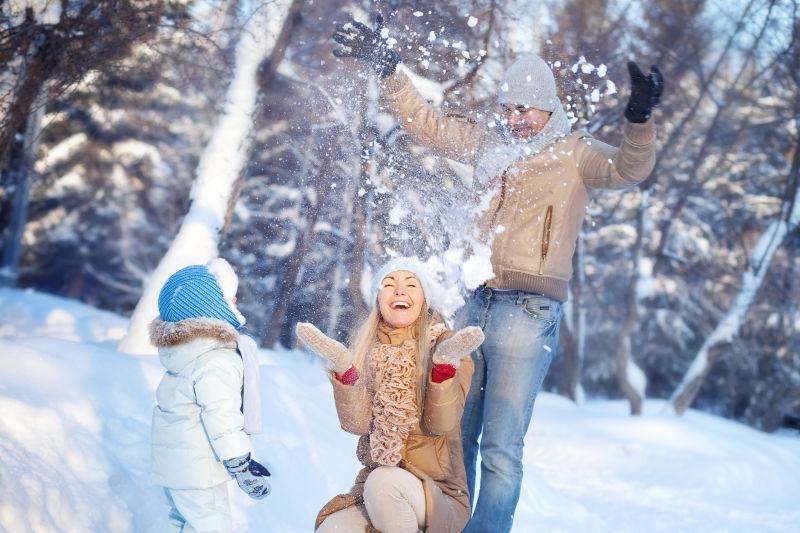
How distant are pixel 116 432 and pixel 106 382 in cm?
43

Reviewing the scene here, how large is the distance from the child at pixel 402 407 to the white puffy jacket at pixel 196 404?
425 millimetres

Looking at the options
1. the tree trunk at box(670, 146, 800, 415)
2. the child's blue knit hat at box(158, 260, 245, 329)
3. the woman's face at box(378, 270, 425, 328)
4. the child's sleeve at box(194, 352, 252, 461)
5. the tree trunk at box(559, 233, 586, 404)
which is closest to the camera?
the child's sleeve at box(194, 352, 252, 461)

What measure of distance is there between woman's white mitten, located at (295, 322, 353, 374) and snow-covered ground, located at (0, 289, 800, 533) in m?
1.34

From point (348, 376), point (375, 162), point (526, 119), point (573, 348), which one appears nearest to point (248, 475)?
point (348, 376)

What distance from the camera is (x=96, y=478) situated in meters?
3.63

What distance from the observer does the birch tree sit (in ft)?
20.9

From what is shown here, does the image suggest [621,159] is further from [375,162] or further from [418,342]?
[375,162]

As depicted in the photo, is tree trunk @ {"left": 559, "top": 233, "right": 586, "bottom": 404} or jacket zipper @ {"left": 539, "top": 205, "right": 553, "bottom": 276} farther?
tree trunk @ {"left": 559, "top": 233, "right": 586, "bottom": 404}

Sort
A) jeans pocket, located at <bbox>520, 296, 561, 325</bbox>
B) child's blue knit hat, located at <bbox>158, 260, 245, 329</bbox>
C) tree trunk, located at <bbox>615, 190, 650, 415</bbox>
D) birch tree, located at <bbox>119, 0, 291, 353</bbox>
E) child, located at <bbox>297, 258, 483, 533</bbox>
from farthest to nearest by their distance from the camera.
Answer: tree trunk, located at <bbox>615, 190, 650, 415</bbox>, birch tree, located at <bbox>119, 0, 291, 353</bbox>, jeans pocket, located at <bbox>520, 296, 561, 325</bbox>, child's blue knit hat, located at <bbox>158, 260, 245, 329</bbox>, child, located at <bbox>297, 258, 483, 533</bbox>

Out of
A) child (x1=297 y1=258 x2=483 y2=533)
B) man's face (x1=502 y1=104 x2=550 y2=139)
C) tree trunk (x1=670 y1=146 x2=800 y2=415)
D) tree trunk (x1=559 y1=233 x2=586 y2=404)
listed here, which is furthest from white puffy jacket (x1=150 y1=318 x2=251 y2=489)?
tree trunk (x1=559 y1=233 x2=586 y2=404)

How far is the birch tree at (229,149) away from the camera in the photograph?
20.9ft

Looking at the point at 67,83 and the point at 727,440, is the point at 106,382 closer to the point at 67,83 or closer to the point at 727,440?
the point at 67,83

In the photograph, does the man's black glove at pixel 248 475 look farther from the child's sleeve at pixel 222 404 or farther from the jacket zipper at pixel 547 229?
the jacket zipper at pixel 547 229

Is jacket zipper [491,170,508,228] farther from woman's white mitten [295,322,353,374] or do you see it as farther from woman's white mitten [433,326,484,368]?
woman's white mitten [295,322,353,374]
